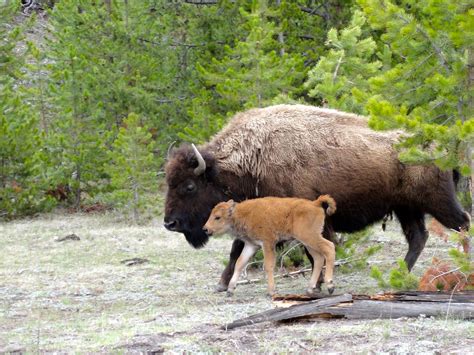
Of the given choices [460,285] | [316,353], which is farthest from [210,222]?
[316,353]

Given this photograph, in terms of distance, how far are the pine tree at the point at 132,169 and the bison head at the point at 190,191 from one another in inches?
321

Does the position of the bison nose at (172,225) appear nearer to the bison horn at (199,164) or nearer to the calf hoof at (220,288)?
the bison horn at (199,164)

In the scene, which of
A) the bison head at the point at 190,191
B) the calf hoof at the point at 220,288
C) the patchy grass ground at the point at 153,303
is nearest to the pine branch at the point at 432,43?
the patchy grass ground at the point at 153,303

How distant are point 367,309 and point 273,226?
90.5 inches

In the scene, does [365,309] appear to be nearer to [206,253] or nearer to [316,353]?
[316,353]

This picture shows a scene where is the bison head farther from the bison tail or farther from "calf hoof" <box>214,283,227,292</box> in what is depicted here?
the bison tail

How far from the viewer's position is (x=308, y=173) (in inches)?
401

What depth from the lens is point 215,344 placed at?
6.70 m

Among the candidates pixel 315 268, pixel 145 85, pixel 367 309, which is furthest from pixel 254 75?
pixel 367 309

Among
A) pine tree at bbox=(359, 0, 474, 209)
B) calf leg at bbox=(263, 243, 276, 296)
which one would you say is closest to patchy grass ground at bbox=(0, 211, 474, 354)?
calf leg at bbox=(263, 243, 276, 296)

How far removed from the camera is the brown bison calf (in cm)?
934

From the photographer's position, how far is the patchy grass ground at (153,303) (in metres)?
6.66

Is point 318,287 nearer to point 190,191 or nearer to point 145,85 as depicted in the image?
point 190,191

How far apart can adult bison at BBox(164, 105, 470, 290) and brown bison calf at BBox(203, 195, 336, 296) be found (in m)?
0.59
